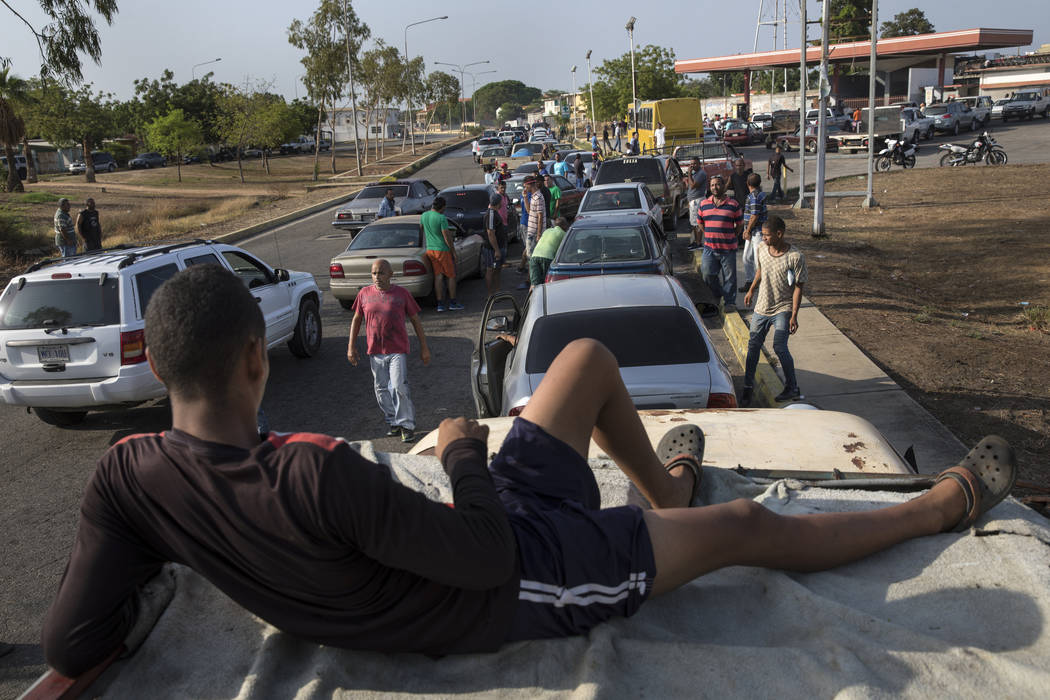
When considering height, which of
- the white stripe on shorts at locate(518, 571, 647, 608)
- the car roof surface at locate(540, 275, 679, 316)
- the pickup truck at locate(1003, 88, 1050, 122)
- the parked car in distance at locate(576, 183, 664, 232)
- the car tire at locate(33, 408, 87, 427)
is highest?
the pickup truck at locate(1003, 88, 1050, 122)

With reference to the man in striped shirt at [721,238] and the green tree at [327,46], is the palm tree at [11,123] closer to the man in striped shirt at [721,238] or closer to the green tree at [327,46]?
the green tree at [327,46]

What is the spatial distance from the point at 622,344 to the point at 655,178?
15.2 meters

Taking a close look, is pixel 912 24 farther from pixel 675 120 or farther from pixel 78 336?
pixel 78 336

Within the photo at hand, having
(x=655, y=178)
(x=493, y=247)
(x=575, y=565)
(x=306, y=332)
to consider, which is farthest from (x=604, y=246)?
(x=655, y=178)

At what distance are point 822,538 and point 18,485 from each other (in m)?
6.78

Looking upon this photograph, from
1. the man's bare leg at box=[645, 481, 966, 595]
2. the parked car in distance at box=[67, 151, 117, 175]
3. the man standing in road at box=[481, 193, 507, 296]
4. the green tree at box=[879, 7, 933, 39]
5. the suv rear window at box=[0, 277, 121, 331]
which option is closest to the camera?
the man's bare leg at box=[645, 481, 966, 595]

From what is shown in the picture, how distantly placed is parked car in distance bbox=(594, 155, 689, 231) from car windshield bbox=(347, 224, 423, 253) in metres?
7.97

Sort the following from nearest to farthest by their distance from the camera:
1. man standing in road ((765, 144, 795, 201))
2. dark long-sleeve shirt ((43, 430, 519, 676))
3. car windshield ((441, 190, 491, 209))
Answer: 1. dark long-sleeve shirt ((43, 430, 519, 676))
2. car windshield ((441, 190, 491, 209))
3. man standing in road ((765, 144, 795, 201))

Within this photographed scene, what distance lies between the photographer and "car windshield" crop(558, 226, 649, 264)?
10.6 metres

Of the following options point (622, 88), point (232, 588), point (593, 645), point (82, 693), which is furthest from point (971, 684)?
point (622, 88)

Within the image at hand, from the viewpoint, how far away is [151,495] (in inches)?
81.9

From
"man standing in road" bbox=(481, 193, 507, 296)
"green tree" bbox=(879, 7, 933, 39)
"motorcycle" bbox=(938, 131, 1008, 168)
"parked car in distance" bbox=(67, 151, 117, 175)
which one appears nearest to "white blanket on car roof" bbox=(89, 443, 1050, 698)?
"man standing in road" bbox=(481, 193, 507, 296)

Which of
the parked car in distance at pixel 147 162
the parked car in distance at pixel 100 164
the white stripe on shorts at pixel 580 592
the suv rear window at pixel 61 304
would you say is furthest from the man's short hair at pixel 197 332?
the parked car in distance at pixel 147 162

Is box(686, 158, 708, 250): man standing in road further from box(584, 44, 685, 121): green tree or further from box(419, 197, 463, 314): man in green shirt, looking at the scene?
box(584, 44, 685, 121): green tree
